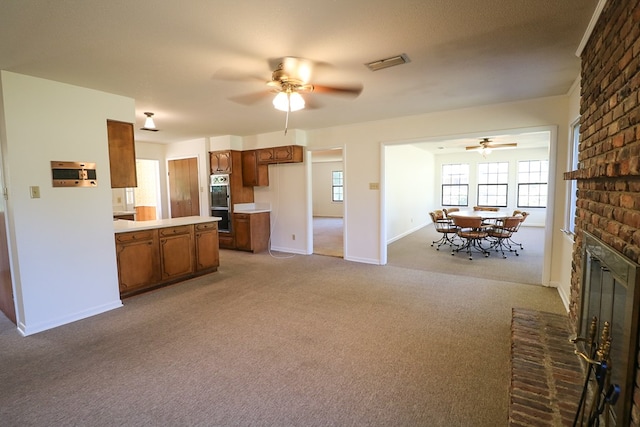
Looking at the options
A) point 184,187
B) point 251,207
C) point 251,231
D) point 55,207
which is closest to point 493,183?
point 251,207

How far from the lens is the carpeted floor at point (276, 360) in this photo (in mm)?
1943

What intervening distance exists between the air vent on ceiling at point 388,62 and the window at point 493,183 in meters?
8.70

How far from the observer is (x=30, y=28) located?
2.09m

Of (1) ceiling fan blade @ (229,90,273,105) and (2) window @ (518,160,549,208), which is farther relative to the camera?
(2) window @ (518,160,549,208)

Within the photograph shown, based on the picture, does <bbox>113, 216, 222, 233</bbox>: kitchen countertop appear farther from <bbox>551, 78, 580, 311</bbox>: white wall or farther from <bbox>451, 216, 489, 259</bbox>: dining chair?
<bbox>551, 78, 580, 311</bbox>: white wall

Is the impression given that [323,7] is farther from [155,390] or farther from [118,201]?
[118,201]

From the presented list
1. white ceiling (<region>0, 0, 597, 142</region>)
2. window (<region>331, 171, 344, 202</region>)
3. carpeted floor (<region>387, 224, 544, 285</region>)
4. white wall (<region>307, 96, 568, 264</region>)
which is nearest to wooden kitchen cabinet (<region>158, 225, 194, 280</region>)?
white ceiling (<region>0, 0, 597, 142</region>)

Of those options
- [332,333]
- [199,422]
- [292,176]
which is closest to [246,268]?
[292,176]

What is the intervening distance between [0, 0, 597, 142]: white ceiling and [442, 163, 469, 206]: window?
6.97 m

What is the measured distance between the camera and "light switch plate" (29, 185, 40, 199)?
2.98 m

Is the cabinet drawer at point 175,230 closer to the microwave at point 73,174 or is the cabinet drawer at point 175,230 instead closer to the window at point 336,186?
the microwave at point 73,174

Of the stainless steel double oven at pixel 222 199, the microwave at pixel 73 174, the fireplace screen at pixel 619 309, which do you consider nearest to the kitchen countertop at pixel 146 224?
the microwave at pixel 73 174

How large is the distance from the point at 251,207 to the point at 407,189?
409cm

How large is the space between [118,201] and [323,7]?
263 inches
